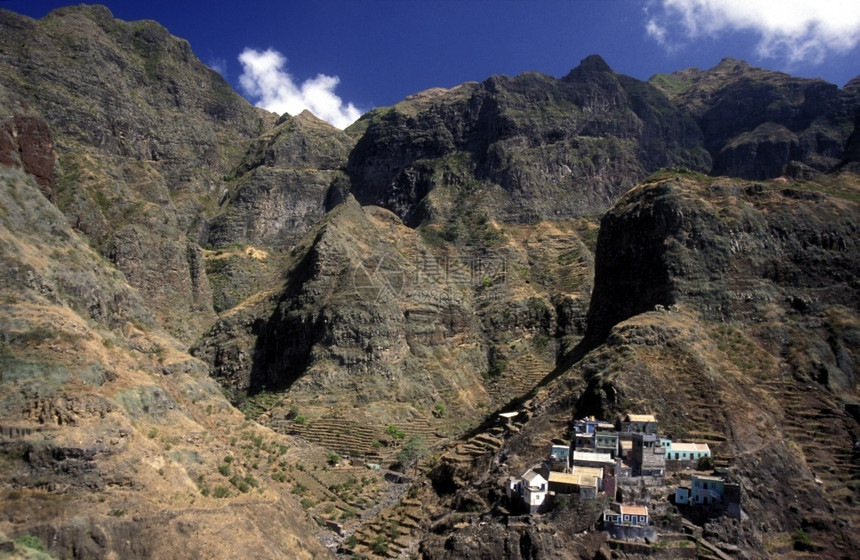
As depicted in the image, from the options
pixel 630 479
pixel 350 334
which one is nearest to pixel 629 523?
pixel 630 479

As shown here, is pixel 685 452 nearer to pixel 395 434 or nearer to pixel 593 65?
pixel 395 434

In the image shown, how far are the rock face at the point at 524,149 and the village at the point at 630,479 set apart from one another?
9880 cm

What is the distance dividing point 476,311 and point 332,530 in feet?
226

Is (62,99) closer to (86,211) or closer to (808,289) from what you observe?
(86,211)

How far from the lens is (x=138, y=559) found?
36812 millimetres

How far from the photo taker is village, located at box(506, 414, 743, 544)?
52.5 metres

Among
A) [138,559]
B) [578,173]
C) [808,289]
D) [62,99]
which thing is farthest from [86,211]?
[578,173]

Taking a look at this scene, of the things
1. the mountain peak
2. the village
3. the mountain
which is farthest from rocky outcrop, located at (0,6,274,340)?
the mountain peak

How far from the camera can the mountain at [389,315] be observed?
42.6 metres

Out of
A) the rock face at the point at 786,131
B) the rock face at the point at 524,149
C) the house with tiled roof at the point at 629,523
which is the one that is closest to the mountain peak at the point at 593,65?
the rock face at the point at 524,149

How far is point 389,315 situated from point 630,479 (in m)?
56.9

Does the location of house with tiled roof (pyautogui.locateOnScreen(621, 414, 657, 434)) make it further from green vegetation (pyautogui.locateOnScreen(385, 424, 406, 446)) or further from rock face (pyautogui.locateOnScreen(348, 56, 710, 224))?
rock face (pyautogui.locateOnScreen(348, 56, 710, 224))

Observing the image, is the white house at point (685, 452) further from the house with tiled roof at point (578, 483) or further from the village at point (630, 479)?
the house with tiled roof at point (578, 483)

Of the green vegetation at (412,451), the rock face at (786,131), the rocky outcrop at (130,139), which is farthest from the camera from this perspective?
the rock face at (786,131)
